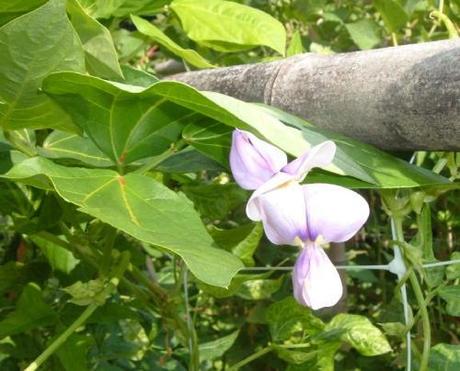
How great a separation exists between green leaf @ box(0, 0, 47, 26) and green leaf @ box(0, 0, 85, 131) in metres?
0.08

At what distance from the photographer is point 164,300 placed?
98 centimetres

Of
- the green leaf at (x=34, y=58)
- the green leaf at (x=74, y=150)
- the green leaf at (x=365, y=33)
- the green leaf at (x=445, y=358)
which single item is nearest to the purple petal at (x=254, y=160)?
the green leaf at (x=34, y=58)

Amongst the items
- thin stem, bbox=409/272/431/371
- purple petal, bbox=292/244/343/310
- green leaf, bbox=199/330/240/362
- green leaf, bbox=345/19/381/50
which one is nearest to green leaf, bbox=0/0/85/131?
purple petal, bbox=292/244/343/310

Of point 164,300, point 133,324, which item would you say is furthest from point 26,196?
point 133,324

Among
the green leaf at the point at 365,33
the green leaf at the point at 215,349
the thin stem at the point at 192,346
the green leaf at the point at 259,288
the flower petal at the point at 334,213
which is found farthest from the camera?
the green leaf at the point at 365,33

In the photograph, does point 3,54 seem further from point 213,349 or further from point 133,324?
point 133,324

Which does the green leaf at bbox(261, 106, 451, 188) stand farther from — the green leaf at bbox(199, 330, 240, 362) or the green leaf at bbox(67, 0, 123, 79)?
the green leaf at bbox(199, 330, 240, 362)

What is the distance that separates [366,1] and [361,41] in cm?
32

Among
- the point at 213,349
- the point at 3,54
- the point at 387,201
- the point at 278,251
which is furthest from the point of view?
the point at 278,251

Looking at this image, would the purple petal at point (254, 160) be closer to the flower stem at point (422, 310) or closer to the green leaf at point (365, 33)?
the flower stem at point (422, 310)

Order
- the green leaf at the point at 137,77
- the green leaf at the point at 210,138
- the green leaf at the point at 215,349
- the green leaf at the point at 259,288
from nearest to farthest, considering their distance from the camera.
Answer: the green leaf at the point at 210,138, the green leaf at the point at 137,77, the green leaf at the point at 259,288, the green leaf at the point at 215,349

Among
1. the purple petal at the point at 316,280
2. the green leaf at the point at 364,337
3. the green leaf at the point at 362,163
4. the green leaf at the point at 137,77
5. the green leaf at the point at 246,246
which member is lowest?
the green leaf at the point at 364,337

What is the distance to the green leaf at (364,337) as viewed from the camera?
852mm

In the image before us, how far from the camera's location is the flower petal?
1.64 feet
